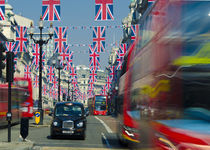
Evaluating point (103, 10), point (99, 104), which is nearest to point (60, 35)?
point (103, 10)

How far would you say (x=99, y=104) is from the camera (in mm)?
65062

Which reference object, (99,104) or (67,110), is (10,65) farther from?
(99,104)

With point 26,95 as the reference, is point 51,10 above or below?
above

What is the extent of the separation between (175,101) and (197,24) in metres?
1.17

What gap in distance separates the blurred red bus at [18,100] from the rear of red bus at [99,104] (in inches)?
947

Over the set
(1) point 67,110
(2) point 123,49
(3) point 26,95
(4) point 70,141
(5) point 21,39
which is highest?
(2) point 123,49

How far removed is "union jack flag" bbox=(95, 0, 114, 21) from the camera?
80.9 feet

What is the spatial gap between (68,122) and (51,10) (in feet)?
28.0

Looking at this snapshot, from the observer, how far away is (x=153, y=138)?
819 cm

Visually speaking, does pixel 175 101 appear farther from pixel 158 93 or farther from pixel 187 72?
pixel 158 93

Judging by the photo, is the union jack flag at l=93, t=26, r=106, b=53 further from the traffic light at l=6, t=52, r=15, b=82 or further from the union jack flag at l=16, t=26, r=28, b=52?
the traffic light at l=6, t=52, r=15, b=82

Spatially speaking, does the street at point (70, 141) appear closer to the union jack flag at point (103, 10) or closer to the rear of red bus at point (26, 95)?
the union jack flag at point (103, 10)

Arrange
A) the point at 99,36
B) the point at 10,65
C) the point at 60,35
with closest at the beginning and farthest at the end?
the point at 10,65 < the point at 60,35 < the point at 99,36

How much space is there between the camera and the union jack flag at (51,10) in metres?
24.9
